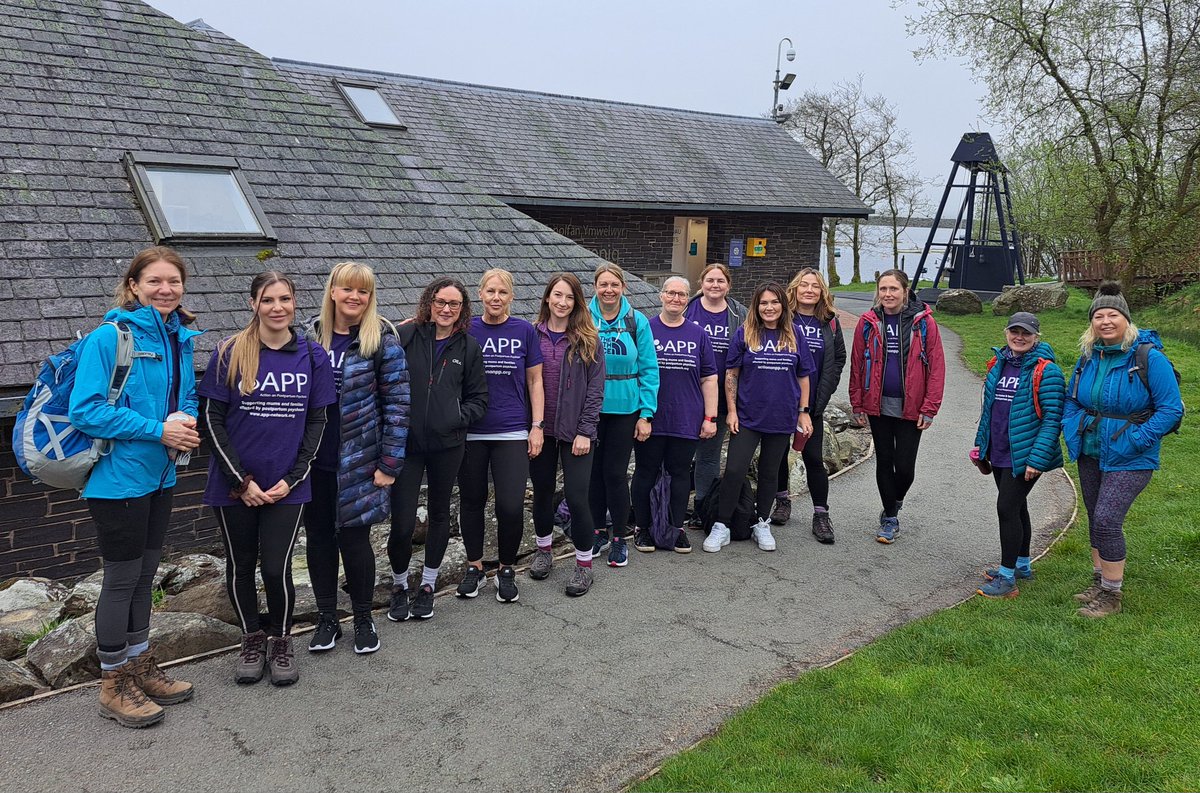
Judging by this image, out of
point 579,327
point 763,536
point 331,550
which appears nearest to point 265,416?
point 331,550

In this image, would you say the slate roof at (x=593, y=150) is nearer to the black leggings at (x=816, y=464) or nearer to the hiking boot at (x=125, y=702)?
the black leggings at (x=816, y=464)

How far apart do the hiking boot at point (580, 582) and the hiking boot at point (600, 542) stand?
23.8 inches

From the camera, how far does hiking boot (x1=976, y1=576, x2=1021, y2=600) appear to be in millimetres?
5562

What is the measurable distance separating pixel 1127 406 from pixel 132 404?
5.04 metres

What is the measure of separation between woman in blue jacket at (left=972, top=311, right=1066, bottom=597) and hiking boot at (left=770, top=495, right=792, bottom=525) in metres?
1.71

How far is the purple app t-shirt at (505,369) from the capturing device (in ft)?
17.2

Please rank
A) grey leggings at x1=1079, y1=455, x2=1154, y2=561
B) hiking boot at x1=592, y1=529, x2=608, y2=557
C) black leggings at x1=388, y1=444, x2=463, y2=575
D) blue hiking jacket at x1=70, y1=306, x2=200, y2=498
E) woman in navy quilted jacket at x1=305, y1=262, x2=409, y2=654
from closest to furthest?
blue hiking jacket at x1=70, y1=306, x2=200, y2=498, woman in navy quilted jacket at x1=305, y1=262, x2=409, y2=654, black leggings at x1=388, y1=444, x2=463, y2=575, grey leggings at x1=1079, y1=455, x2=1154, y2=561, hiking boot at x1=592, y1=529, x2=608, y2=557

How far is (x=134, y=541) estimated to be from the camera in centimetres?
394

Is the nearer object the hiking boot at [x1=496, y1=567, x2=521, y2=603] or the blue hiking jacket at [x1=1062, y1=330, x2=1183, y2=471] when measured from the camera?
the blue hiking jacket at [x1=1062, y1=330, x2=1183, y2=471]

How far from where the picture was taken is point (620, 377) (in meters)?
5.84

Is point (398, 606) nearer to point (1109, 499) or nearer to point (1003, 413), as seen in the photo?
point (1003, 413)

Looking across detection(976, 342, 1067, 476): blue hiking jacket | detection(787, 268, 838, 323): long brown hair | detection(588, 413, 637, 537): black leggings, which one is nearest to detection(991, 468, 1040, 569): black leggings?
detection(976, 342, 1067, 476): blue hiking jacket

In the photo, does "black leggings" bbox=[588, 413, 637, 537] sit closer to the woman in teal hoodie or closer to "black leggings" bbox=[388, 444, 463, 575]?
the woman in teal hoodie

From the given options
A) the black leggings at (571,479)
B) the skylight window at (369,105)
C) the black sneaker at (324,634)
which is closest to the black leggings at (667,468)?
the black leggings at (571,479)
